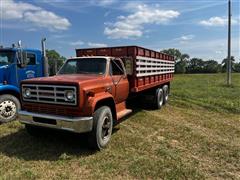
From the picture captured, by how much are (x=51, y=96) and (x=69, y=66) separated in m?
1.81

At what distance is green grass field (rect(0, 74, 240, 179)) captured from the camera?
16.5ft

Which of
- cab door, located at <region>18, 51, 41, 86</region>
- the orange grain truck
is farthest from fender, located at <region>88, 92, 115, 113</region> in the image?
cab door, located at <region>18, 51, 41, 86</region>

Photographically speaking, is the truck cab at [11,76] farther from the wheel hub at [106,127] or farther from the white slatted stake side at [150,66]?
the white slatted stake side at [150,66]

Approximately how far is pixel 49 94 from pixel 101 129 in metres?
1.33

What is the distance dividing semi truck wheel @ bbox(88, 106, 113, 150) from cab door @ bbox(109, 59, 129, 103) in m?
0.85

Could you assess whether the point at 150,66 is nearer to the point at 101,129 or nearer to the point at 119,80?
the point at 119,80

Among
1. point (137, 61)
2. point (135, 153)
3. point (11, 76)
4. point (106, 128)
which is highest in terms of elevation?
point (137, 61)

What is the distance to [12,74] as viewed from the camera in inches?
329

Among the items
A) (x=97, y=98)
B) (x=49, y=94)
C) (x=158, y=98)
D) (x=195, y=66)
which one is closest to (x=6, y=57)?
(x=49, y=94)

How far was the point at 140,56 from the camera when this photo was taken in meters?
8.46

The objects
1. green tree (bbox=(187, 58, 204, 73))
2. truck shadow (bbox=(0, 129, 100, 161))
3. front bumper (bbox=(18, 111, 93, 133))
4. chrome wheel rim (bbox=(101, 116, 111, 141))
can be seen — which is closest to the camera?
front bumper (bbox=(18, 111, 93, 133))

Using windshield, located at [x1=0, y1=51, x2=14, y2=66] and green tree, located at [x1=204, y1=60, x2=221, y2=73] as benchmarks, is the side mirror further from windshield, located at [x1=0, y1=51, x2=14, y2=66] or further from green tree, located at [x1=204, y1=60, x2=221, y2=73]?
green tree, located at [x1=204, y1=60, x2=221, y2=73]

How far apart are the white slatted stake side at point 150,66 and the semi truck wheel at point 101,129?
7.56ft

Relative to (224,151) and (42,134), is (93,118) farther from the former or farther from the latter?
(224,151)
